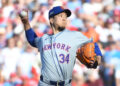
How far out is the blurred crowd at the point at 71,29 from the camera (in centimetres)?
815

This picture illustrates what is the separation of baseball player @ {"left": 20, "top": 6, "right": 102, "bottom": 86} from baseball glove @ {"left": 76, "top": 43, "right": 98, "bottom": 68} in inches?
2.4

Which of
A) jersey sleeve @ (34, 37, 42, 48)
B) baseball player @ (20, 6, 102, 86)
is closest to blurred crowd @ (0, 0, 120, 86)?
jersey sleeve @ (34, 37, 42, 48)

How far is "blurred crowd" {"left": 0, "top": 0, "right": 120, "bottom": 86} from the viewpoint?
8148mm

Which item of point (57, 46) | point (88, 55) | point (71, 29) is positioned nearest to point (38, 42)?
point (57, 46)

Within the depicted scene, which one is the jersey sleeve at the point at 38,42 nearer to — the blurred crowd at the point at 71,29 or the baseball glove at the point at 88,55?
the baseball glove at the point at 88,55

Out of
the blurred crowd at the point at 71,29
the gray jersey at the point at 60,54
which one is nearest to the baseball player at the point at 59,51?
the gray jersey at the point at 60,54

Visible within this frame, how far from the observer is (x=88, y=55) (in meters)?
4.41

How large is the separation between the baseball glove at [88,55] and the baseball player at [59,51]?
6 centimetres

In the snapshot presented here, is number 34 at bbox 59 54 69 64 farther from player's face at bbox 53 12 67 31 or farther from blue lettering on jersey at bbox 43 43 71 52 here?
player's face at bbox 53 12 67 31

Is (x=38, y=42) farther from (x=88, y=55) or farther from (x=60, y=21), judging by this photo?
(x=88, y=55)

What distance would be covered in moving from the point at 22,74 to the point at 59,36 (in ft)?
14.0

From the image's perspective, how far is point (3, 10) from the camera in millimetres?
10383

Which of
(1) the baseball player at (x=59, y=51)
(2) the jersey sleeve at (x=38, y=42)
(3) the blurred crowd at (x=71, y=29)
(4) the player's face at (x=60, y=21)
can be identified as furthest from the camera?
(3) the blurred crowd at (x=71, y=29)

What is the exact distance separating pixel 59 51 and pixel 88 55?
1.18 feet
